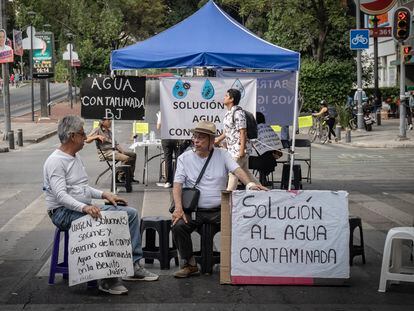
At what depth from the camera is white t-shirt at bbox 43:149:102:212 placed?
7.16 meters

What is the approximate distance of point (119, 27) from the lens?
57.7 m

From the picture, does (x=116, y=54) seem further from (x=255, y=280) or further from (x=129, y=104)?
(x=255, y=280)

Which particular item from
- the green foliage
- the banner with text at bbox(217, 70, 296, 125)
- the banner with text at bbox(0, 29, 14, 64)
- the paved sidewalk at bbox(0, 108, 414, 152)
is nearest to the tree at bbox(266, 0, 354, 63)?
the green foliage

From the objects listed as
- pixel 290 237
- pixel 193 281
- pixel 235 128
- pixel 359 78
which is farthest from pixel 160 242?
pixel 359 78

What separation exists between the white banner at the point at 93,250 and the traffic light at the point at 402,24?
65.6 feet

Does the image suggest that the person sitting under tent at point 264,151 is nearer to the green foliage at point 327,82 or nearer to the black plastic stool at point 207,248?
the black plastic stool at point 207,248

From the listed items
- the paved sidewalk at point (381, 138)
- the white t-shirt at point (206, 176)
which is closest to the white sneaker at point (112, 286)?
the white t-shirt at point (206, 176)

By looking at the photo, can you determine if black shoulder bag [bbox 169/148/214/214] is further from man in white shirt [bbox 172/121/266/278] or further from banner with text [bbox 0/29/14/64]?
banner with text [bbox 0/29/14/64]

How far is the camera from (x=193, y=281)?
7719 mm

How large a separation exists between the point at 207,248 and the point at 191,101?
4831 mm

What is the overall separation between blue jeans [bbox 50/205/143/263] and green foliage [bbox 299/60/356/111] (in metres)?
32.2

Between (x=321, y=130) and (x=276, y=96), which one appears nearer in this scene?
(x=276, y=96)

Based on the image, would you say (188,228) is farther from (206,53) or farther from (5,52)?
(5,52)

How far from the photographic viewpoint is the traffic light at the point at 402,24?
25.2 m
